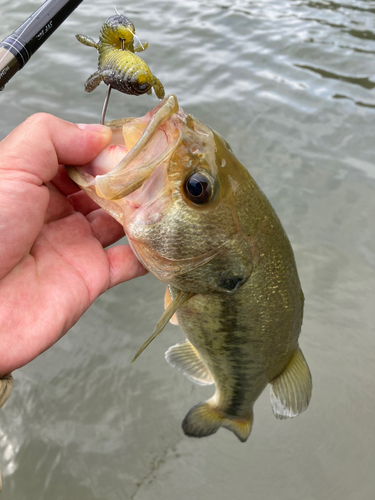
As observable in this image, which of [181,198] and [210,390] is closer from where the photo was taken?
[181,198]

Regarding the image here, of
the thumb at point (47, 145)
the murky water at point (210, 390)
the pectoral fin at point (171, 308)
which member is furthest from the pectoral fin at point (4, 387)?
the murky water at point (210, 390)

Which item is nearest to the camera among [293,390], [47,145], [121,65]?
[121,65]

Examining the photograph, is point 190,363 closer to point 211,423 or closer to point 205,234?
point 211,423

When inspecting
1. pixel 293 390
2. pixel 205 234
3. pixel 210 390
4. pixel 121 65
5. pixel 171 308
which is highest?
pixel 121 65

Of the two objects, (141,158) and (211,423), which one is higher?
(141,158)

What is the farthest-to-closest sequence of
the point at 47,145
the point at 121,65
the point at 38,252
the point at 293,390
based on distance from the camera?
the point at 293,390 < the point at 38,252 < the point at 47,145 < the point at 121,65

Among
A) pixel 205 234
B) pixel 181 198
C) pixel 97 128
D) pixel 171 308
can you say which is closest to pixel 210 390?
pixel 171 308

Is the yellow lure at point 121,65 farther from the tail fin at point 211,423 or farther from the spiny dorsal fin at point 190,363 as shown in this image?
the tail fin at point 211,423
